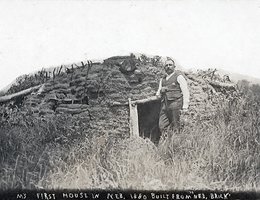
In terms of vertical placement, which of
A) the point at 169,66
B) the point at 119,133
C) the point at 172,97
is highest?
the point at 169,66

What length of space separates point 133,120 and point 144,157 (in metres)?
0.49

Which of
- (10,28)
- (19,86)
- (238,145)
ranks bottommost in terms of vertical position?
(238,145)

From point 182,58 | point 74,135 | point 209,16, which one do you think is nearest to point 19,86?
point 74,135

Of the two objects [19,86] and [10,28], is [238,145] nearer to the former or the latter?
[19,86]

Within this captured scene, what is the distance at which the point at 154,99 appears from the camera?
519 centimetres

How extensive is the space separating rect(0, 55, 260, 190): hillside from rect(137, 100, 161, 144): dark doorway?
0.04 ft

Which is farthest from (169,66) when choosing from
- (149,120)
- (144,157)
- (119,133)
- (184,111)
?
(144,157)

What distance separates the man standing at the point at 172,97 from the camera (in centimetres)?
512

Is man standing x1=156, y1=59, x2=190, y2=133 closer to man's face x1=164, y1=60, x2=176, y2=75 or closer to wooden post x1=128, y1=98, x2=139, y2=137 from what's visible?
man's face x1=164, y1=60, x2=176, y2=75

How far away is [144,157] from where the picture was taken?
5.02 metres

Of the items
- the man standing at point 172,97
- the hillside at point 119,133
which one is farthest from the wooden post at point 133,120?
the man standing at point 172,97

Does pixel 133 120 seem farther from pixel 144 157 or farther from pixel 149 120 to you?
pixel 144 157

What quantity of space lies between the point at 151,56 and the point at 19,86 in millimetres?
1741

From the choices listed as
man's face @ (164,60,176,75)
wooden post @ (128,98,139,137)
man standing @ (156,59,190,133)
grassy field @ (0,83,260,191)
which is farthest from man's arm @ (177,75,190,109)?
wooden post @ (128,98,139,137)
